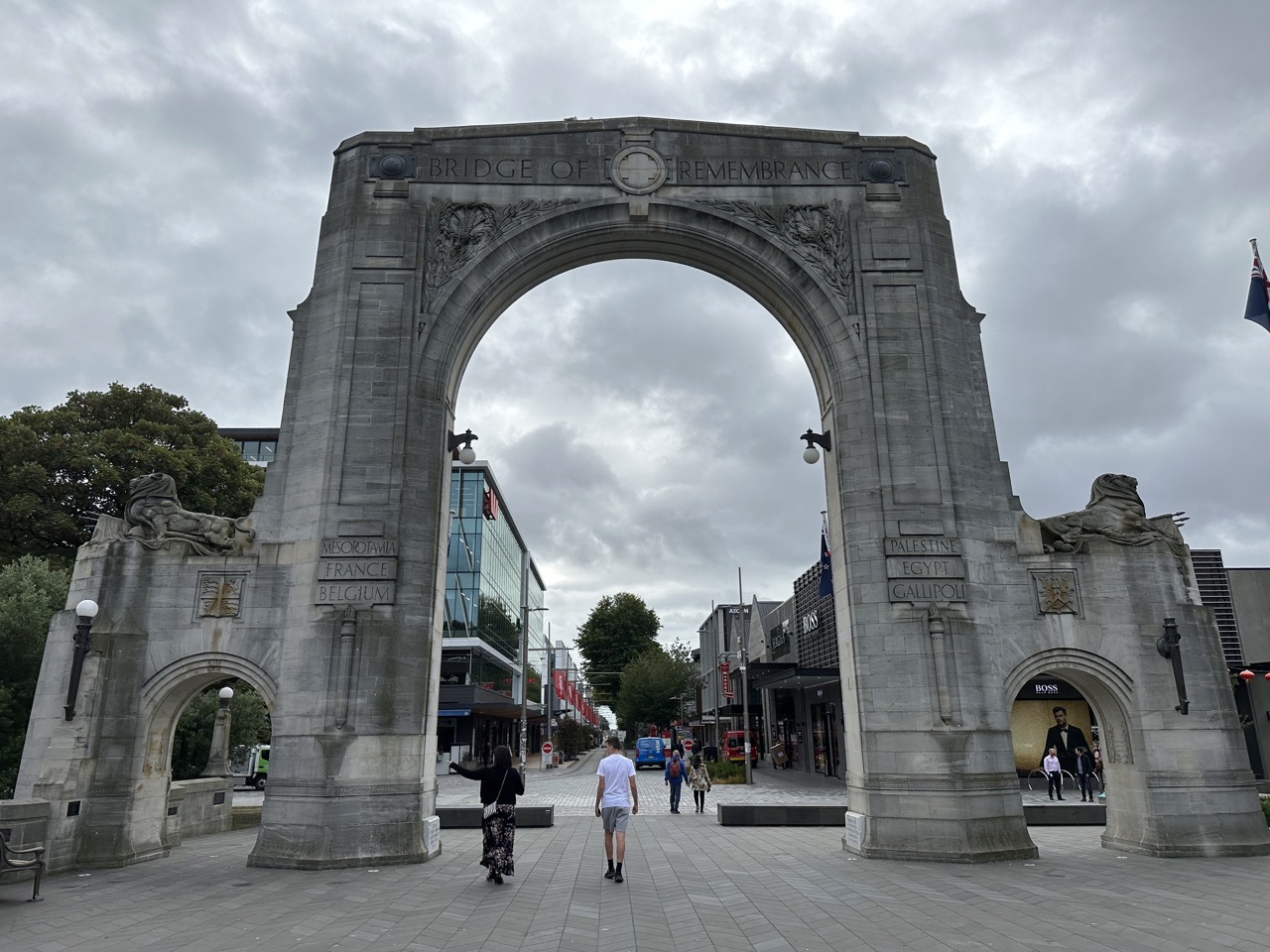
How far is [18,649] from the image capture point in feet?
64.0

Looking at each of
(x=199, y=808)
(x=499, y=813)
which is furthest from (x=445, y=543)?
(x=199, y=808)

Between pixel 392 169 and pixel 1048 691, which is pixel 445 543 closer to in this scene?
pixel 392 169

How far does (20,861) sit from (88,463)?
17615 mm

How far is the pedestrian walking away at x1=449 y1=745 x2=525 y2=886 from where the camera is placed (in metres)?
11.1

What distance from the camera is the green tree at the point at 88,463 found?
24766 mm

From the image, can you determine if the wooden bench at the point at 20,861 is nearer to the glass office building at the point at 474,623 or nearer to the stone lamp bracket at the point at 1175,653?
the stone lamp bracket at the point at 1175,653

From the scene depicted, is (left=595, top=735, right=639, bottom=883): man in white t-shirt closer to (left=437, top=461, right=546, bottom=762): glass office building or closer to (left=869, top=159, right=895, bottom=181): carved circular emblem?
(left=869, top=159, right=895, bottom=181): carved circular emblem

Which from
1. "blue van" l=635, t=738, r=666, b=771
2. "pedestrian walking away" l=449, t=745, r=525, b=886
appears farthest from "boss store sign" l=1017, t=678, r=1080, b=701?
"blue van" l=635, t=738, r=666, b=771

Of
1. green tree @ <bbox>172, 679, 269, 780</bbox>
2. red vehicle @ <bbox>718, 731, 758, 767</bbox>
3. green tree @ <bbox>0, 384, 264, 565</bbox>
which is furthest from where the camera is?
red vehicle @ <bbox>718, 731, 758, 767</bbox>

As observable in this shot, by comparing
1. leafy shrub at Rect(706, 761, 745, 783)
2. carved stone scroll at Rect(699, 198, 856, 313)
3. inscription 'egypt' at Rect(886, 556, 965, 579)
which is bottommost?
leafy shrub at Rect(706, 761, 745, 783)

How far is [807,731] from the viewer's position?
129 feet

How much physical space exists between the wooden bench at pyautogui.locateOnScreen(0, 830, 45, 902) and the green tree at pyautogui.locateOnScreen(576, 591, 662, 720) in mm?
65503

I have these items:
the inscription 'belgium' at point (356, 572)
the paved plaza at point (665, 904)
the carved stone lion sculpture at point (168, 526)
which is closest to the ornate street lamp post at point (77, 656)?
the carved stone lion sculpture at point (168, 526)

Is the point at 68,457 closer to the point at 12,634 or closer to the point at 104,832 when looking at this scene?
the point at 12,634
